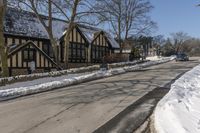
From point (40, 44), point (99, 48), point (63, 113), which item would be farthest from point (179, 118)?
point (99, 48)

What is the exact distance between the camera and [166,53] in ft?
345

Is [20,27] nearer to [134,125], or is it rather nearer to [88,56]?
[88,56]

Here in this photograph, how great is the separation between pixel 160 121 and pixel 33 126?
3.25m

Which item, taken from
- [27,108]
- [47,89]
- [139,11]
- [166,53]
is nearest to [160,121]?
[27,108]

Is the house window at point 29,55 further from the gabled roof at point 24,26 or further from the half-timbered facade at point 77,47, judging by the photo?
the half-timbered facade at point 77,47

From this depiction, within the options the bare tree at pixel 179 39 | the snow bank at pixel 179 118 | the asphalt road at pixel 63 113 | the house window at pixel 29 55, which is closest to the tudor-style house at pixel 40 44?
the house window at pixel 29 55

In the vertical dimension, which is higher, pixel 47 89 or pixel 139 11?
pixel 139 11

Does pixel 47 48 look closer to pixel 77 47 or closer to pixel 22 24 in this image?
pixel 22 24

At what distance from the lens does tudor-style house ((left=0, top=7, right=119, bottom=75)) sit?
98.1ft

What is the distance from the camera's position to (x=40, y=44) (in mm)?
37531

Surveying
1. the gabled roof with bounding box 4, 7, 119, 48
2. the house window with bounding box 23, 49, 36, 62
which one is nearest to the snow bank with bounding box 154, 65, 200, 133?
the house window with bounding box 23, 49, 36, 62

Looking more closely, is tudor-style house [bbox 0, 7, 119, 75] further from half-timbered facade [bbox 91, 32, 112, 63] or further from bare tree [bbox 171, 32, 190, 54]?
bare tree [bbox 171, 32, 190, 54]

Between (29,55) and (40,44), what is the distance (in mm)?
6773

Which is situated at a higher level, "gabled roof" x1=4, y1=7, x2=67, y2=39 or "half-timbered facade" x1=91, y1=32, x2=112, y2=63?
"gabled roof" x1=4, y1=7, x2=67, y2=39
